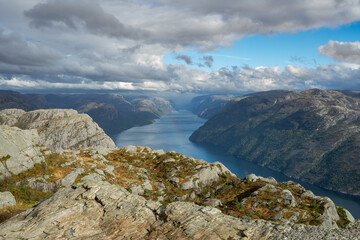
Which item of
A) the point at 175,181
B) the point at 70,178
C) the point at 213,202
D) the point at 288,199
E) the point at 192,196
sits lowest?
the point at 192,196

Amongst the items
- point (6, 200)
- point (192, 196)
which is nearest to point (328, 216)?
point (192, 196)

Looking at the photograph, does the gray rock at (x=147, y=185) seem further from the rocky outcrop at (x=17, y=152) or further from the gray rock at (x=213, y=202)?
the rocky outcrop at (x=17, y=152)

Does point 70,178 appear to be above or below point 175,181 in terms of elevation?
above

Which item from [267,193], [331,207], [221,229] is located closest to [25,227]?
[221,229]

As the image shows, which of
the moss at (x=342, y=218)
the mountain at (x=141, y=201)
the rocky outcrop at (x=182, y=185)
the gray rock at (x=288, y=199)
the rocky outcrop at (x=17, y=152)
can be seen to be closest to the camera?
the mountain at (x=141, y=201)

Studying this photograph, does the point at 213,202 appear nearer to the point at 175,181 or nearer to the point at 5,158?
the point at 175,181

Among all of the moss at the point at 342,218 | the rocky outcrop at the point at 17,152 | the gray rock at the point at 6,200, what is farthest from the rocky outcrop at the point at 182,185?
the gray rock at the point at 6,200

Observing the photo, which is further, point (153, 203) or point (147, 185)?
point (147, 185)
